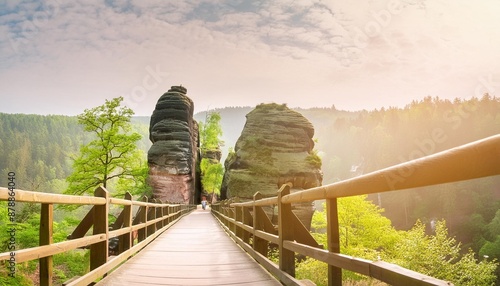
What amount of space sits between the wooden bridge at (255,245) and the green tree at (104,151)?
65.8ft

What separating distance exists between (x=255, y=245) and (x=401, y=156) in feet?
395

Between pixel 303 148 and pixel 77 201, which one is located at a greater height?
pixel 303 148

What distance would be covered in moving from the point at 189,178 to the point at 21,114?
19557 cm

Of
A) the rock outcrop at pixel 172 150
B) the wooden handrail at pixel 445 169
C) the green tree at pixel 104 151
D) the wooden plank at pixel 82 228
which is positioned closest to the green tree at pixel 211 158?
the rock outcrop at pixel 172 150

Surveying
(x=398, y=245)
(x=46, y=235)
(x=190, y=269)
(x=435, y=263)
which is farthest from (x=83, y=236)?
(x=398, y=245)

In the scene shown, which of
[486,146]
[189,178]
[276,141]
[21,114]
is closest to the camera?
[486,146]

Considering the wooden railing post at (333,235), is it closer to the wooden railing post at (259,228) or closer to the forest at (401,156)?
the wooden railing post at (259,228)

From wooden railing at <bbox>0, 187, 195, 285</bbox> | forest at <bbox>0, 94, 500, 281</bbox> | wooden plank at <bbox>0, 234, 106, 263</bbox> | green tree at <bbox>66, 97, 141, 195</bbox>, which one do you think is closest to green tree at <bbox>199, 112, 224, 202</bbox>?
forest at <bbox>0, 94, 500, 281</bbox>

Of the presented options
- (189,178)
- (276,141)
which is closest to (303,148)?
(276,141)

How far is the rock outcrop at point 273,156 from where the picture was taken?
115ft

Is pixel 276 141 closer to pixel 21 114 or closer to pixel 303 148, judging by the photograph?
pixel 303 148

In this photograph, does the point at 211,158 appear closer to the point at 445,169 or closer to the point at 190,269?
the point at 190,269

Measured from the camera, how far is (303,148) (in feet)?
123

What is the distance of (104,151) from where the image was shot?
1109 inches
